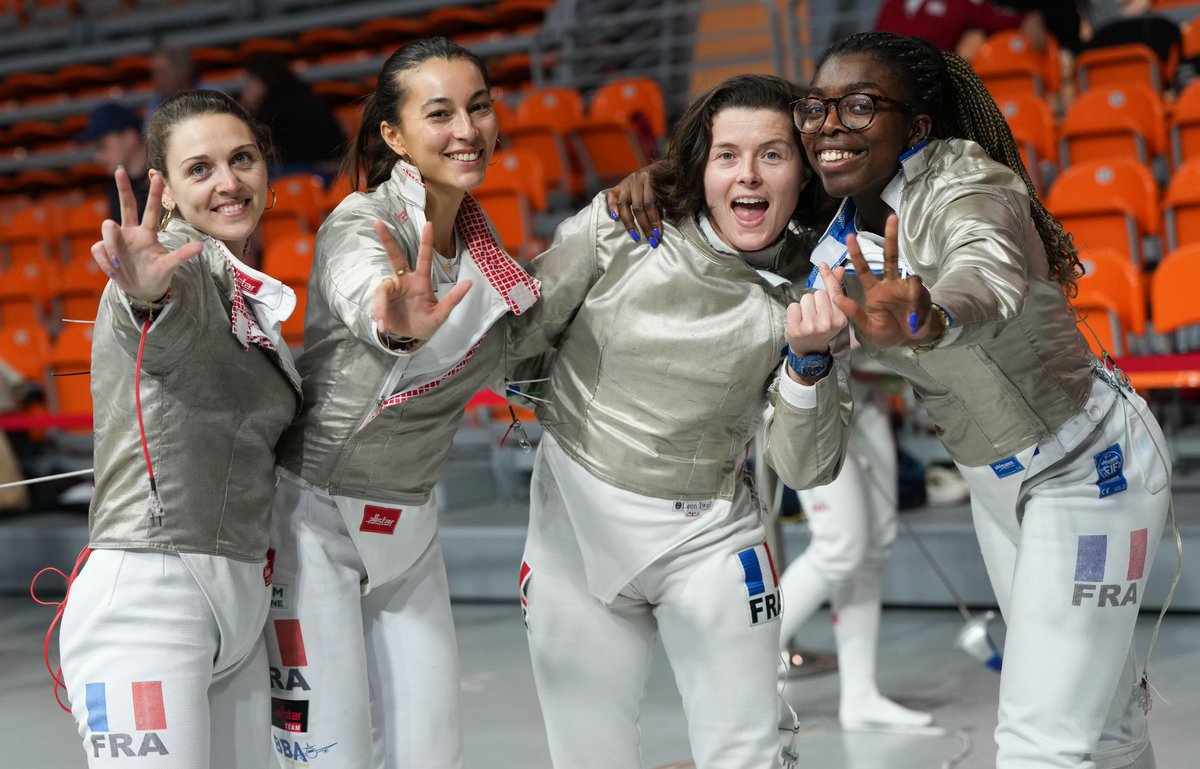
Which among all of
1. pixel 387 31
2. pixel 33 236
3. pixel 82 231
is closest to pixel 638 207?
pixel 82 231

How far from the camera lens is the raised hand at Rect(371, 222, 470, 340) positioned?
2.00 metres

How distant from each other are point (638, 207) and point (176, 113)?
791 mm

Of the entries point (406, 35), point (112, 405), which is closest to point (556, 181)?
point (406, 35)

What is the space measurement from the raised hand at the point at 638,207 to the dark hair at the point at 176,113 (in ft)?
2.06

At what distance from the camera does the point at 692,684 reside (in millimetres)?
2344

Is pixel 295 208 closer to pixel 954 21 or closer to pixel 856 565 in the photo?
pixel 954 21

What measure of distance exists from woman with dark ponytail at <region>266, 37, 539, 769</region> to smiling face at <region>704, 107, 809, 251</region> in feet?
1.20

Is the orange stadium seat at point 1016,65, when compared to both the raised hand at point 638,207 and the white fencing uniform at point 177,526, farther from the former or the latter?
the white fencing uniform at point 177,526

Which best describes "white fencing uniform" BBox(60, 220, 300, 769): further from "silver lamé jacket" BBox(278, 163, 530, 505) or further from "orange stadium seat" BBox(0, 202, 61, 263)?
"orange stadium seat" BBox(0, 202, 61, 263)

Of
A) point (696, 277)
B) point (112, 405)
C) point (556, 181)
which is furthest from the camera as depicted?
point (556, 181)

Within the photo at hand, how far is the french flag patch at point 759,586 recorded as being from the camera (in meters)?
2.31

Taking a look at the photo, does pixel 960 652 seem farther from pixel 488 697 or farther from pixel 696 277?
pixel 696 277

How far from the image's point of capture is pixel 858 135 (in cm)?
221

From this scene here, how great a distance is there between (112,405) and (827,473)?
44.7 inches
